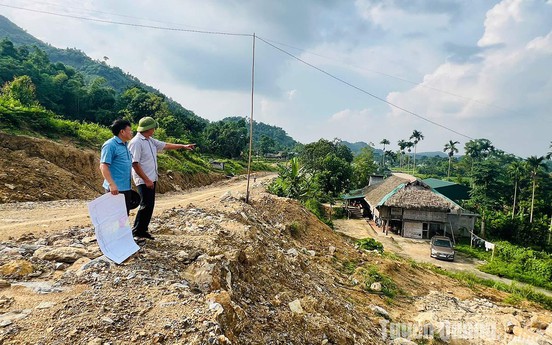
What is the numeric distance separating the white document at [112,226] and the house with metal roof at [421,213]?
21.0 meters

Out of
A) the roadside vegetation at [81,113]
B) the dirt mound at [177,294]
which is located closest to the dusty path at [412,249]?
the dirt mound at [177,294]

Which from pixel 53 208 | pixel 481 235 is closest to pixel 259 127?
pixel 481 235

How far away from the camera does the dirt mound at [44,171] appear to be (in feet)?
36.6

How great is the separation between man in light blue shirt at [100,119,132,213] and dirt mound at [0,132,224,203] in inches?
346

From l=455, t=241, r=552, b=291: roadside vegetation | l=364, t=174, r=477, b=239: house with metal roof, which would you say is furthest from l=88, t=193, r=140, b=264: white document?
l=364, t=174, r=477, b=239: house with metal roof

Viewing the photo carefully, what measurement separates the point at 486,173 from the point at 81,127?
139 feet

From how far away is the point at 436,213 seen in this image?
2291 centimetres

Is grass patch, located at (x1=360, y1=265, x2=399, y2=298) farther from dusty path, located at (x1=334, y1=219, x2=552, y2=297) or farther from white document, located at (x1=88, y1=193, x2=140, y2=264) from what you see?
dusty path, located at (x1=334, y1=219, x2=552, y2=297)

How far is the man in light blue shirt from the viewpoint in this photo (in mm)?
4012

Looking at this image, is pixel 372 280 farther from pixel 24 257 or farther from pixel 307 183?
pixel 307 183

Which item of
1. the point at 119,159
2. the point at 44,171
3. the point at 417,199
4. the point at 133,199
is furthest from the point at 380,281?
the point at 417,199

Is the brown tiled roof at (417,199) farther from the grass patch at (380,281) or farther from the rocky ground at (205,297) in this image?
the grass patch at (380,281)

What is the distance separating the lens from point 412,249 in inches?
788

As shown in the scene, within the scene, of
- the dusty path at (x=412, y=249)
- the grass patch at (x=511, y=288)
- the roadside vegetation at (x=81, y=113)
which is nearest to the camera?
the grass patch at (x=511, y=288)
